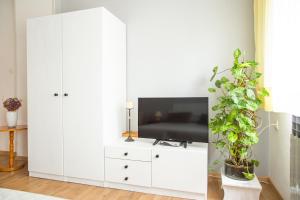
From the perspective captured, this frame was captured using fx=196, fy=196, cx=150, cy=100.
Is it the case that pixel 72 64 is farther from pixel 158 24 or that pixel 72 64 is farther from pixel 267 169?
pixel 267 169

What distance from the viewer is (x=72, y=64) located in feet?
7.98

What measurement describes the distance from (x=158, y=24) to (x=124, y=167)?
195 cm

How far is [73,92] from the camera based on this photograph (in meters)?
2.44

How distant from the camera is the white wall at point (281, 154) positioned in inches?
74.0

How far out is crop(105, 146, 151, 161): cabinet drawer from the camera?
2.23m

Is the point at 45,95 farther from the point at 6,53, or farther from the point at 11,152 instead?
the point at 6,53

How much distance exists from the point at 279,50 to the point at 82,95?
6.84 ft

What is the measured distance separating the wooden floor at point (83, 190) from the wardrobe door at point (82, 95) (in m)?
0.16

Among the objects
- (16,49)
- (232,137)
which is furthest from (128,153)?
(16,49)

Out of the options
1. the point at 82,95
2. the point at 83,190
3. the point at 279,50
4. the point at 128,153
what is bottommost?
the point at 83,190

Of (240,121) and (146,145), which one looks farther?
(146,145)

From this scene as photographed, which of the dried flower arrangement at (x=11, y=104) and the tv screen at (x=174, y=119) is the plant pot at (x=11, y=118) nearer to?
the dried flower arrangement at (x=11, y=104)

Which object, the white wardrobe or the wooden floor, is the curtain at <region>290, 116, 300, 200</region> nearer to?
the wooden floor

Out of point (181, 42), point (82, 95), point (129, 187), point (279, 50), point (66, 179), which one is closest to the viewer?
point (279, 50)
